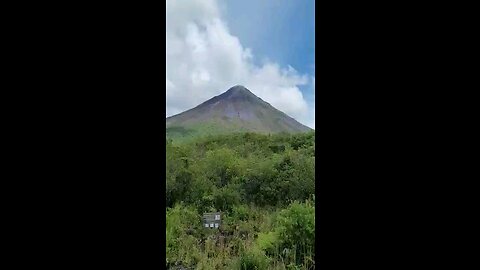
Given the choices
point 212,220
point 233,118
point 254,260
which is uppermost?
point 233,118

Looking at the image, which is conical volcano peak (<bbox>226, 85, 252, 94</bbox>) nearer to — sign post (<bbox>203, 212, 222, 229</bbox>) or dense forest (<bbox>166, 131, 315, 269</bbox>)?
dense forest (<bbox>166, 131, 315, 269</bbox>)

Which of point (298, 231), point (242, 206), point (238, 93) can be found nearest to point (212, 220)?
point (242, 206)

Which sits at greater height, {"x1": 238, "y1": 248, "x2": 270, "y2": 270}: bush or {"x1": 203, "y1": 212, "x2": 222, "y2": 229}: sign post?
{"x1": 203, "y1": 212, "x2": 222, "y2": 229}: sign post

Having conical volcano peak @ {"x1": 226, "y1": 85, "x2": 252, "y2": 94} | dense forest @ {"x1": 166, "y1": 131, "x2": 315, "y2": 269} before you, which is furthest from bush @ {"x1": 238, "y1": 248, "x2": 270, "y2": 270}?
conical volcano peak @ {"x1": 226, "y1": 85, "x2": 252, "y2": 94}

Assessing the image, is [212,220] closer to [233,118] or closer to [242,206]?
[242,206]

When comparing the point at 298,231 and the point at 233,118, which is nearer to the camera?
the point at 298,231
